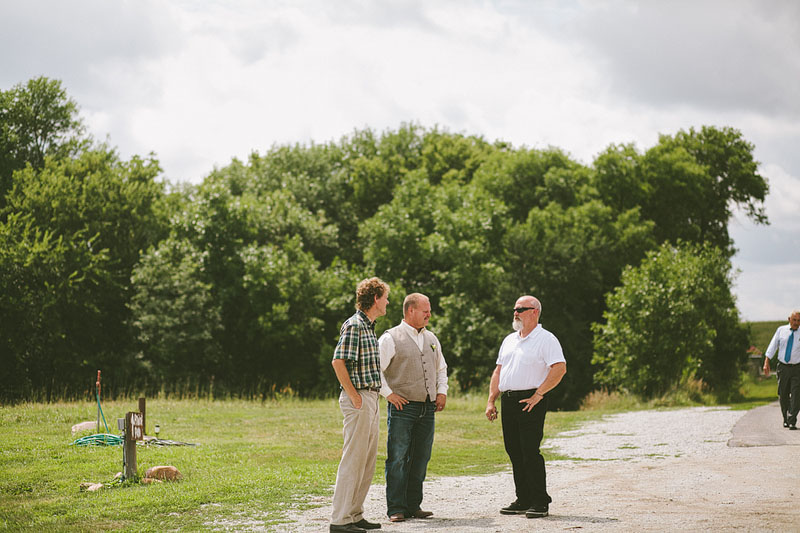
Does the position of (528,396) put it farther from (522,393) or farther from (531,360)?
(531,360)

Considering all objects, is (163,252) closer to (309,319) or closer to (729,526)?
(309,319)

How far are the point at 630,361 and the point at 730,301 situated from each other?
6.47 meters

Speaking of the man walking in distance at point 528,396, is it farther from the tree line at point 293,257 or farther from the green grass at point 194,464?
the tree line at point 293,257

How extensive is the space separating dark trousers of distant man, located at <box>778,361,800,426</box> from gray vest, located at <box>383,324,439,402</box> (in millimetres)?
9683

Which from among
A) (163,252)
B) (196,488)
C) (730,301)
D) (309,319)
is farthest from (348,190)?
(196,488)

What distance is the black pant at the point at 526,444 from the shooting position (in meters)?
7.37

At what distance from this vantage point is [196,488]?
9273 millimetres

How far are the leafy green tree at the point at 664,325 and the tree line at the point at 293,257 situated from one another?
149 cm

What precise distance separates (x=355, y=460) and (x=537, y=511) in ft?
5.76

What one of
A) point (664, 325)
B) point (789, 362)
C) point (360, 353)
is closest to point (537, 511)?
point (360, 353)

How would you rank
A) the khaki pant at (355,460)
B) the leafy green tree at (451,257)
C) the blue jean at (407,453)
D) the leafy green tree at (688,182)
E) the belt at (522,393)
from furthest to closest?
the leafy green tree at (688,182)
the leafy green tree at (451,257)
the belt at (522,393)
the blue jean at (407,453)
the khaki pant at (355,460)

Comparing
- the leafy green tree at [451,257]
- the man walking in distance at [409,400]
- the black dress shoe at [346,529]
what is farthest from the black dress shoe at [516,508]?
the leafy green tree at [451,257]

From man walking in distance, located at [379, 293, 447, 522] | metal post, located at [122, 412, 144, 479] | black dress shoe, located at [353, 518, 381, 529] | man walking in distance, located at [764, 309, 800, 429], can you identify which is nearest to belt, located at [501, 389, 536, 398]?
man walking in distance, located at [379, 293, 447, 522]

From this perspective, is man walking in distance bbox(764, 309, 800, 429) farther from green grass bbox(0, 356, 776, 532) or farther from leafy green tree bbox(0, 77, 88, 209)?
leafy green tree bbox(0, 77, 88, 209)
